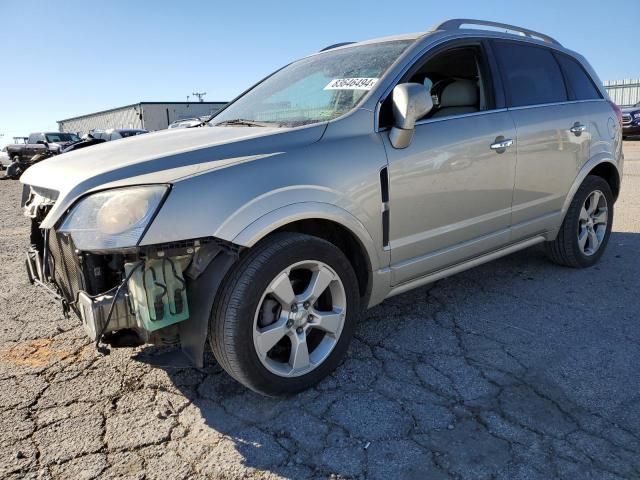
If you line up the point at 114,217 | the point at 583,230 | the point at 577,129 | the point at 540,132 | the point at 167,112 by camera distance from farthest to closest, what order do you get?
1. the point at 167,112
2. the point at 583,230
3. the point at 577,129
4. the point at 540,132
5. the point at 114,217

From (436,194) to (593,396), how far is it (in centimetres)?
132

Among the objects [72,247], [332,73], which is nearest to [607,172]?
[332,73]

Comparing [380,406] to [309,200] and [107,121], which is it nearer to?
[309,200]

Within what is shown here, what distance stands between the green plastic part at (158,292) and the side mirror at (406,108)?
1.31m

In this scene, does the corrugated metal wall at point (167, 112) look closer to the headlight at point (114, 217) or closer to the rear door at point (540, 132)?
the rear door at point (540, 132)

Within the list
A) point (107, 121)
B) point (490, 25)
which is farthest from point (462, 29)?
point (107, 121)

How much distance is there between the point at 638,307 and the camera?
3568 mm

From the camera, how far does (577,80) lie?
4242 mm

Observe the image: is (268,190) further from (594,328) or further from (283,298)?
(594,328)

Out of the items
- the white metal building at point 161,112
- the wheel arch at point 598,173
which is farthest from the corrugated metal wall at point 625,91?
the wheel arch at point 598,173

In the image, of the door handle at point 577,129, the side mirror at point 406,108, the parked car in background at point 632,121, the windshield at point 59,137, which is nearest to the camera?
the side mirror at point 406,108

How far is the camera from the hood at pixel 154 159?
7.23ft

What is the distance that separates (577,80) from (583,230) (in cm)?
126

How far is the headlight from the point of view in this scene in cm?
207
